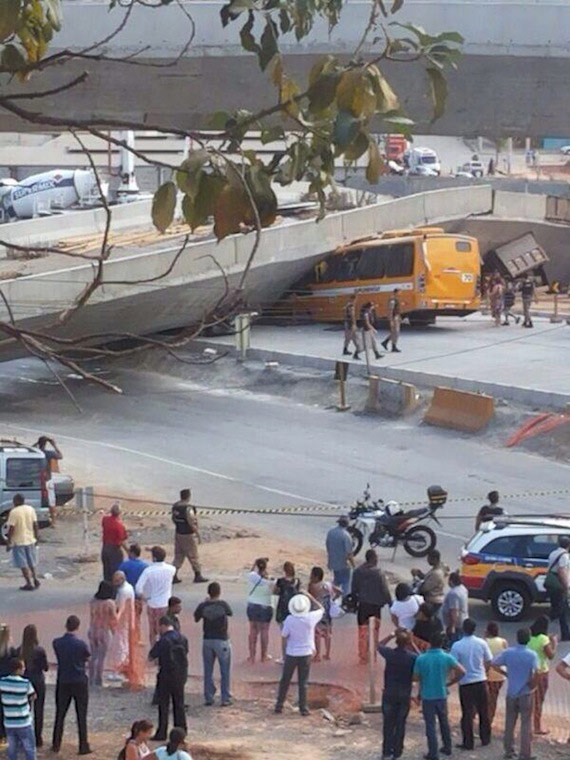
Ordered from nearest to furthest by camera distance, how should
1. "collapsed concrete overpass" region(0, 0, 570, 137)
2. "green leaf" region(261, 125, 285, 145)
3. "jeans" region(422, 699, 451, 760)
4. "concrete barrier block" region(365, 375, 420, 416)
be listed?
"green leaf" region(261, 125, 285, 145)
"jeans" region(422, 699, 451, 760)
"collapsed concrete overpass" region(0, 0, 570, 137)
"concrete barrier block" region(365, 375, 420, 416)

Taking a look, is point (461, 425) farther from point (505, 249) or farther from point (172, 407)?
point (505, 249)

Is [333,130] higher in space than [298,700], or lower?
higher

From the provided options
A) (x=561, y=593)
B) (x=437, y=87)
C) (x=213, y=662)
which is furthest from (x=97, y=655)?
(x=437, y=87)

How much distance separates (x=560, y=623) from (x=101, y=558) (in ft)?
21.5

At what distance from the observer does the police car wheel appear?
19219mm

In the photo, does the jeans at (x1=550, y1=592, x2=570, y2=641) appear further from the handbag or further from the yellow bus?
the yellow bus

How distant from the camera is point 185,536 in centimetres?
2147

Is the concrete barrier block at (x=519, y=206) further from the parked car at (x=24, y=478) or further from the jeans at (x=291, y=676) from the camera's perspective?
the jeans at (x=291, y=676)

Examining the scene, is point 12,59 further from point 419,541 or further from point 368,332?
point 368,332

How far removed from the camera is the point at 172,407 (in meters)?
35.1

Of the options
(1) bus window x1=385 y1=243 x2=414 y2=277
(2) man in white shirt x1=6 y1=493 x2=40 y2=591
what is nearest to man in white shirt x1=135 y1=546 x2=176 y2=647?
(2) man in white shirt x1=6 y1=493 x2=40 y2=591

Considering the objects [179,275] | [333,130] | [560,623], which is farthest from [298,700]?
[179,275]

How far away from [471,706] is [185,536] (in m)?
7.11

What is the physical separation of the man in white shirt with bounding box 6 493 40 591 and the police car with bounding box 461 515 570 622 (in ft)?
17.7
